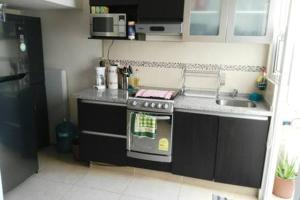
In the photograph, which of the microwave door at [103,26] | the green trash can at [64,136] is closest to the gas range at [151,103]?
the microwave door at [103,26]

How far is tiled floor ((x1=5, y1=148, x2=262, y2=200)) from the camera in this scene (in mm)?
2338

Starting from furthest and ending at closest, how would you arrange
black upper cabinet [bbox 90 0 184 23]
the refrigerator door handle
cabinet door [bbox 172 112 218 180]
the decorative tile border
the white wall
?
the white wall → the decorative tile border → black upper cabinet [bbox 90 0 184 23] → cabinet door [bbox 172 112 218 180] → the refrigerator door handle

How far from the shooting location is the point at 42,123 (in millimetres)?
3145

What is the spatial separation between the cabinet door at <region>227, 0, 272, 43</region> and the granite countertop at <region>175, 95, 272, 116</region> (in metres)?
0.63

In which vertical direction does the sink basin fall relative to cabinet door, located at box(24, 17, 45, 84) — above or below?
below

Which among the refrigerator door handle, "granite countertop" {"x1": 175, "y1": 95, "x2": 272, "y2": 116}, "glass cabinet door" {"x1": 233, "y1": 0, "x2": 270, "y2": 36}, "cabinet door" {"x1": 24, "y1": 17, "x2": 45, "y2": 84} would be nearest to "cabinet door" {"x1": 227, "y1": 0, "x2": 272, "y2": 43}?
"glass cabinet door" {"x1": 233, "y1": 0, "x2": 270, "y2": 36}

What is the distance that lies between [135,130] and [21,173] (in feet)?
Result: 3.87

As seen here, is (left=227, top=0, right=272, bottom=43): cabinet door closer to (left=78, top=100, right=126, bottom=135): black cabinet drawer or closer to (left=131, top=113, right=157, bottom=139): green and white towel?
(left=131, top=113, right=157, bottom=139): green and white towel

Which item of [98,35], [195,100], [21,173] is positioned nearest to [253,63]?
[195,100]

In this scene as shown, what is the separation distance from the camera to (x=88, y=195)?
92.0 inches

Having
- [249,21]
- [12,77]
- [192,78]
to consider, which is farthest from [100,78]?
[249,21]

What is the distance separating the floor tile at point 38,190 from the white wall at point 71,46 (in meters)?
1.09

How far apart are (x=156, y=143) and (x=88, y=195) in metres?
0.82

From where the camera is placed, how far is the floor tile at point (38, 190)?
7.50ft
